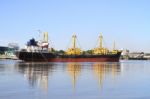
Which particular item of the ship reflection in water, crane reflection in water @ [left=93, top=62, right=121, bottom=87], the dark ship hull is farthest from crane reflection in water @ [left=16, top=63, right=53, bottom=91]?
the dark ship hull

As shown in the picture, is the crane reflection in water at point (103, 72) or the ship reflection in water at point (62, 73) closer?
the ship reflection in water at point (62, 73)

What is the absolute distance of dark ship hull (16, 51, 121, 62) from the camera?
128125 millimetres

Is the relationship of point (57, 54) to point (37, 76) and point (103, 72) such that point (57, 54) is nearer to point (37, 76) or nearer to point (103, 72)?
point (103, 72)

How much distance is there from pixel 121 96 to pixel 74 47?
13868 centimetres

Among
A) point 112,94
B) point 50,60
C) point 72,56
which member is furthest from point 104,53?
point 112,94

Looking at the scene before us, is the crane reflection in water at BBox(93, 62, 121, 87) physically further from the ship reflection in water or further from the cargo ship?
the cargo ship

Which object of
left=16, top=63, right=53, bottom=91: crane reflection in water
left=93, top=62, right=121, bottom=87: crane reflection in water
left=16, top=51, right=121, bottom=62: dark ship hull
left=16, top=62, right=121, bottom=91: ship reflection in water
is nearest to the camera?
left=16, top=63, right=53, bottom=91: crane reflection in water

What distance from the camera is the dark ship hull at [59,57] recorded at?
128 metres

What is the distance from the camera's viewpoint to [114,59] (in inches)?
6004

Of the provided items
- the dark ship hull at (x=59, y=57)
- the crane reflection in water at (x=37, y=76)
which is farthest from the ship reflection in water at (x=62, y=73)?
the dark ship hull at (x=59, y=57)

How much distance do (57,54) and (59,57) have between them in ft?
6.69

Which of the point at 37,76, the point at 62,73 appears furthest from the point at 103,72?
the point at 37,76

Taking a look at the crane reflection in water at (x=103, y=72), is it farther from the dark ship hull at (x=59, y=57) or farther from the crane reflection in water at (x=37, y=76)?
the dark ship hull at (x=59, y=57)

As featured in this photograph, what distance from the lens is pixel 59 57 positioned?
14338 cm
